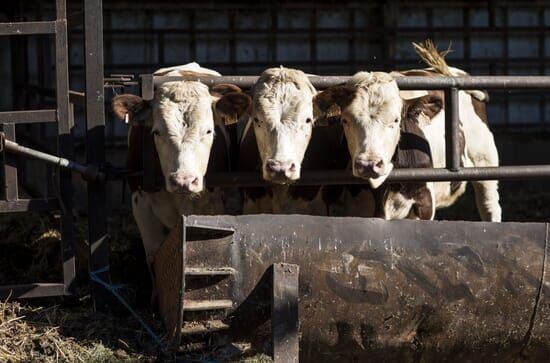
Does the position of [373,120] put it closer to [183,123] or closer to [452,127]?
[452,127]

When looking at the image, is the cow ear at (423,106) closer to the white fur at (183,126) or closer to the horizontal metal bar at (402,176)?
the horizontal metal bar at (402,176)

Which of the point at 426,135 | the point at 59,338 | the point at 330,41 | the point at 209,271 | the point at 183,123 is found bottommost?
the point at 59,338

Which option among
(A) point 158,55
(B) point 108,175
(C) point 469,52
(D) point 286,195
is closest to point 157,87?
(B) point 108,175

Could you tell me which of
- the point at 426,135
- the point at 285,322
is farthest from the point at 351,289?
the point at 426,135

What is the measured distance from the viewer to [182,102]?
19.0 feet

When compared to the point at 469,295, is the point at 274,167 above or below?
above

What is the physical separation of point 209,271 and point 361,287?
736mm

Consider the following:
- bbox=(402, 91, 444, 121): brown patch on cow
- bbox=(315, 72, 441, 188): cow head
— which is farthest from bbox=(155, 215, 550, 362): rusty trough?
bbox=(402, 91, 444, 121): brown patch on cow

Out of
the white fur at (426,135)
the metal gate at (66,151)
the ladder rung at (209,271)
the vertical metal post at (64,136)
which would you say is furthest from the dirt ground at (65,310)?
the white fur at (426,135)

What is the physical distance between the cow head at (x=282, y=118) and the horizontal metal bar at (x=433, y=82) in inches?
4.3

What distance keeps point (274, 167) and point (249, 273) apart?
1.01 meters

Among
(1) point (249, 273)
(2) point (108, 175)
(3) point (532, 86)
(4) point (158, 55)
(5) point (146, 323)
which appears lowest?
(5) point (146, 323)

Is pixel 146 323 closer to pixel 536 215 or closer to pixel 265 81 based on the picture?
pixel 265 81

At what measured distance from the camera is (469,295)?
15.8 ft
